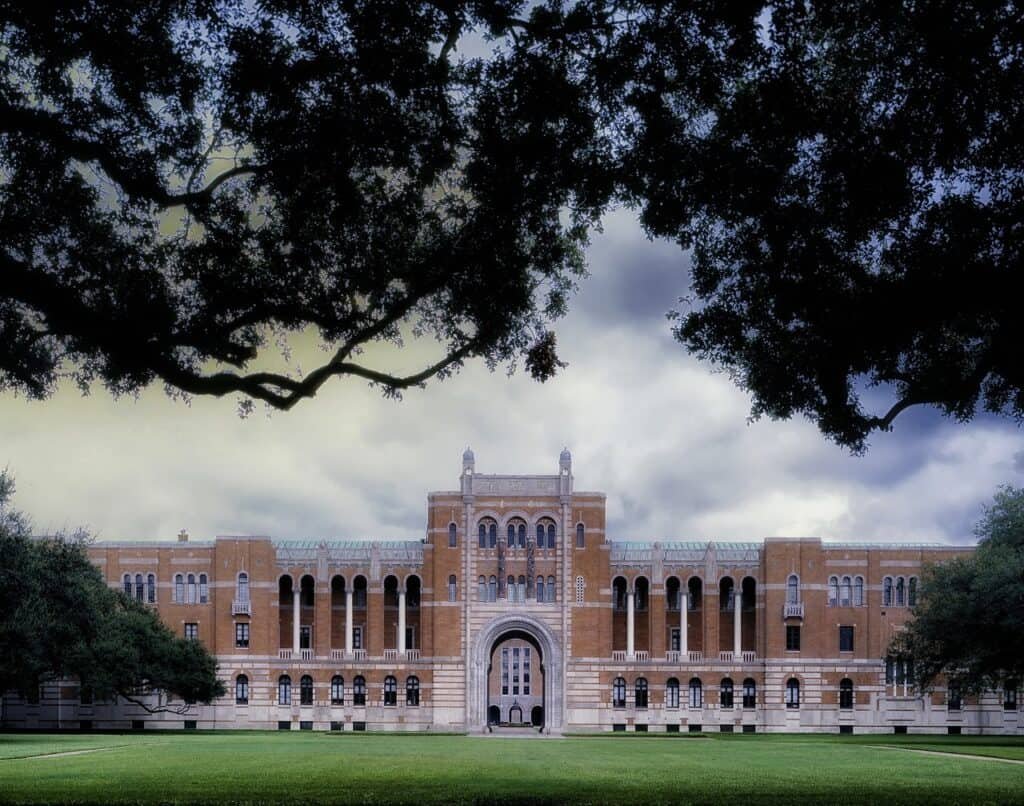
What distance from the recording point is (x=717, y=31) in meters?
18.0

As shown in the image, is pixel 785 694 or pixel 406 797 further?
pixel 785 694

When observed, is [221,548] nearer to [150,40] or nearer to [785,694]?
[785,694]

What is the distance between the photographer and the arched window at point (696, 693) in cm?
9206

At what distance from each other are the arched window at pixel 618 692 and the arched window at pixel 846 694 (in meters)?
14.4

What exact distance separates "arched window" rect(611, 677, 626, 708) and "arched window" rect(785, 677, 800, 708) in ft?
35.5

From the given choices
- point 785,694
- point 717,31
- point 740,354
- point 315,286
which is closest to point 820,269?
point 740,354

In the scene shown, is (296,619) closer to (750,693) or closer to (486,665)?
(486,665)

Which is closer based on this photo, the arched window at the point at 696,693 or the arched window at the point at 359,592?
the arched window at the point at 696,693

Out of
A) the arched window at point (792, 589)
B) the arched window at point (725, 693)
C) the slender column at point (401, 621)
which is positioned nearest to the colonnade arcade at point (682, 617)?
the arched window at point (725, 693)

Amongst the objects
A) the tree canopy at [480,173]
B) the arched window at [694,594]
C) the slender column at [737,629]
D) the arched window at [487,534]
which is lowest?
the slender column at [737,629]

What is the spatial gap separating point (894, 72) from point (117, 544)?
8225cm

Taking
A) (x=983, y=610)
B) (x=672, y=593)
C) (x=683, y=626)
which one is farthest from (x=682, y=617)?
(x=983, y=610)

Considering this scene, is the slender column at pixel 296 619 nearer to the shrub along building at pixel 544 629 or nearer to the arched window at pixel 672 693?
the shrub along building at pixel 544 629

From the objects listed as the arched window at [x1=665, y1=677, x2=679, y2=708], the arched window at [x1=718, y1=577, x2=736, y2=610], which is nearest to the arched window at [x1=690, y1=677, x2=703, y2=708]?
the arched window at [x1=665, y1=677, x2=679, y2=708]
